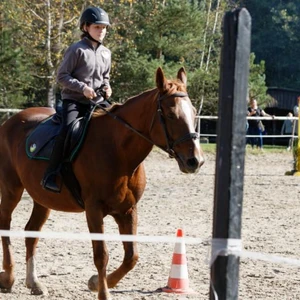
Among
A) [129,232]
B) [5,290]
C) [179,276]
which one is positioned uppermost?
[129,232]

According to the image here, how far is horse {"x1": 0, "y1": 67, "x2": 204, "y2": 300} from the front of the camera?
19.4 feet

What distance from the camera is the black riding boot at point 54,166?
21.7ft

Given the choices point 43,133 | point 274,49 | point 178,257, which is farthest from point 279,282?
point 274,49

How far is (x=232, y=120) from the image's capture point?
3.28 m

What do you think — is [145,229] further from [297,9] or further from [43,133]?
[297,9]

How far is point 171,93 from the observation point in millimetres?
6020

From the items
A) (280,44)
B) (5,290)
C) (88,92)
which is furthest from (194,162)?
(280,44)

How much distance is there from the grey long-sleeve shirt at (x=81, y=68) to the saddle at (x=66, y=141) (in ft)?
0.57

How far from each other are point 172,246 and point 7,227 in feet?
7.07

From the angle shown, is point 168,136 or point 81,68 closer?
point 168,136

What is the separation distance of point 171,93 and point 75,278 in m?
2.33

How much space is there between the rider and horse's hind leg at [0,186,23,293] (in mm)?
871

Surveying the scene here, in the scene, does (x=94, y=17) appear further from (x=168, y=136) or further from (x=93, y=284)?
(x=93, y=284)

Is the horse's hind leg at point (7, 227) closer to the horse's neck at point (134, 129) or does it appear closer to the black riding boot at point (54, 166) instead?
the black riding boot at point (54, 166)
